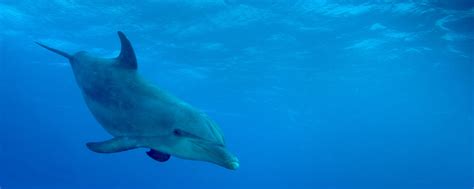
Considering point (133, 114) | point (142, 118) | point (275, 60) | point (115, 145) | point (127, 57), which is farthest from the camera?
point (275, 60)

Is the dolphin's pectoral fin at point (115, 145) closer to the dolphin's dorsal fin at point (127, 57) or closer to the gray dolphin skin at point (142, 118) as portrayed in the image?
the gray dolphin skin at point (142, 118)

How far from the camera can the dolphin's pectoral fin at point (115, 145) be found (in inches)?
153

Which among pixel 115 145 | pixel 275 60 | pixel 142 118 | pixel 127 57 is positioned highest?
pixel 275 60

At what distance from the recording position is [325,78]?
32.8 meters

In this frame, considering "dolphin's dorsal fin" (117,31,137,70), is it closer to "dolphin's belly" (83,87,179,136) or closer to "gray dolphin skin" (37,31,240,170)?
"gray dolphin skin" (37,31,240,170)

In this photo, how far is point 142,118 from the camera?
4.06m

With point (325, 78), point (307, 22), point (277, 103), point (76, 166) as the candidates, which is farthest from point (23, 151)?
point (307, 22)

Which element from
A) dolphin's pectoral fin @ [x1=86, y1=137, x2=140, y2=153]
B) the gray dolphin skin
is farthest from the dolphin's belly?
dolphin's pectoral fin @ [x1=86, y1=137, x2=140, y2=153]

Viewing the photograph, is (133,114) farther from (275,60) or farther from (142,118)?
(275,60)

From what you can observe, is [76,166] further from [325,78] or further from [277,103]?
[325,78]

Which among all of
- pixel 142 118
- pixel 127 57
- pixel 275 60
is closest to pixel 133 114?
pixel 142 118

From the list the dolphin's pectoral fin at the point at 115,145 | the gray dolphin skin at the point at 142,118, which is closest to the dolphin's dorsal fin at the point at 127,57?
the gray dolphin skin at the point at 142,118

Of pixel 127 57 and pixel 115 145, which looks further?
pixel 127 57

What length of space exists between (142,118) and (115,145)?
366 millimetres
